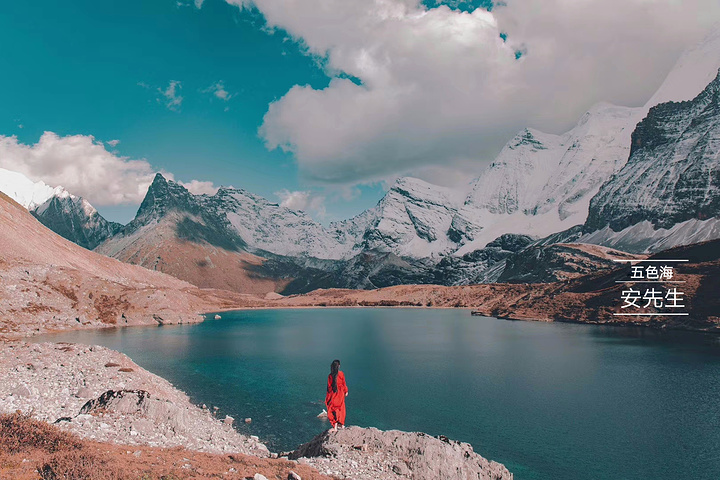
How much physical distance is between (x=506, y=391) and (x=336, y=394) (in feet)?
120

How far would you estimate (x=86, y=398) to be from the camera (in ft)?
137

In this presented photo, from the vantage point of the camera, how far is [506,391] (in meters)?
57.4

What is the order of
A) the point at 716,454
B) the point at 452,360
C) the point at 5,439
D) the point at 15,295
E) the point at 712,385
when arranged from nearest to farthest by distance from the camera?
the point at 5,439 → the point at 716,454 → the point at 712,385 → the point at 452,360 → the point at 15,295

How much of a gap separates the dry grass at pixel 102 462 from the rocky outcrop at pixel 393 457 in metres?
2.97

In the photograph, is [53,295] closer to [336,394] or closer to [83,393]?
[83,393]

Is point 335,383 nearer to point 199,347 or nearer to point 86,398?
point 86,398

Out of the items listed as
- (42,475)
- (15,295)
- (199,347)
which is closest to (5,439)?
(42,475)

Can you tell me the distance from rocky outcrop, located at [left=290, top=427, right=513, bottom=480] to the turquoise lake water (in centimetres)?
890

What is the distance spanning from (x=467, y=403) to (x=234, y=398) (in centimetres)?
2935

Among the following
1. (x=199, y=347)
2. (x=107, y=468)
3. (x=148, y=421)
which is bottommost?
(x=199, y=347)

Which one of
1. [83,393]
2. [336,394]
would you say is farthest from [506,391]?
[83,393]

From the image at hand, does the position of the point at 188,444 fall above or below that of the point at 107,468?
below

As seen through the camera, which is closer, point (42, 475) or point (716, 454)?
point (42, 475)

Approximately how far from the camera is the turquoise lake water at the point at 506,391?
3781 cm
